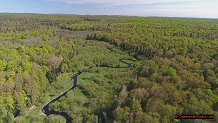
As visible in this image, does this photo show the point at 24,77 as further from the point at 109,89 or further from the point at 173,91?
the point at 173,91

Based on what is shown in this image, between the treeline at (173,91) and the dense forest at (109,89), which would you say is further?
the dense forest at (109,89)

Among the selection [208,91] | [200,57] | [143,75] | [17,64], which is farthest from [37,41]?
[208,91]

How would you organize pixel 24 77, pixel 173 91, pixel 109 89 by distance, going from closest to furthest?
pixel 173 91 < pixel 24 77 < pixel 109 89

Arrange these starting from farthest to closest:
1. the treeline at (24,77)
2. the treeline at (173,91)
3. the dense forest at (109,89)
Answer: the treeline at (24,77), the dense forest at (109,89), the treeline at (173,91)

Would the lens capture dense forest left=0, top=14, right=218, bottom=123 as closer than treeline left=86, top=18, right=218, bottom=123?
No

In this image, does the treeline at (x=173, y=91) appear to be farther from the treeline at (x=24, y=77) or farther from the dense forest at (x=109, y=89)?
the treeline at (x=24, y=77)

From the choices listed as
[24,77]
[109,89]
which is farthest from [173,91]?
[24,77]

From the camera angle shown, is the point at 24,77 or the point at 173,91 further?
the point at 24,77

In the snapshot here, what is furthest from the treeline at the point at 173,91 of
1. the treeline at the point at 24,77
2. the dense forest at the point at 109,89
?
the treeline at the point at 24,77

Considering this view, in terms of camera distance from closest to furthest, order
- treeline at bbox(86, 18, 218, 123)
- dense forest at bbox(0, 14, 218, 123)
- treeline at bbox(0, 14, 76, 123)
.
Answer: treeline at bbox(86, 18, 218, 123) → dense forest at bbox(0, 14, 218, 123) → treeline at bbox(0, 14, 76, 123)

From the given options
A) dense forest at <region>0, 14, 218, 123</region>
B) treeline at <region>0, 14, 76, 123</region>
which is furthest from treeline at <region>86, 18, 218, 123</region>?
treeline at <region>0, 14, 76, 123</region>

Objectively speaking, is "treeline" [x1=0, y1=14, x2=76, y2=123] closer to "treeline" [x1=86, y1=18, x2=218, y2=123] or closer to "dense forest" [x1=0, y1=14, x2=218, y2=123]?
"dense forest" [x1=0, y1=14, x2=218, y2=123]
